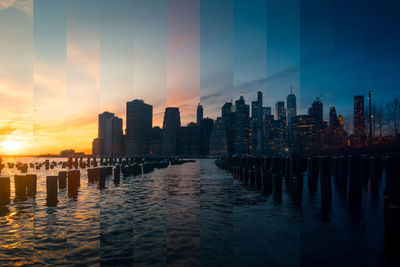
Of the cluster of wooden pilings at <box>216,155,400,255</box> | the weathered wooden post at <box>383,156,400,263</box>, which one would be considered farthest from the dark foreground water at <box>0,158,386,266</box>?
the cluster of wooden pilings at <box>216,155,400,255</box>

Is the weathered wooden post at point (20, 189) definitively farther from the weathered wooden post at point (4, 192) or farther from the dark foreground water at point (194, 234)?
the dark foreground water at point (194, 234)

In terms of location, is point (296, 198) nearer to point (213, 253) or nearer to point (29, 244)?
point (213, 253)

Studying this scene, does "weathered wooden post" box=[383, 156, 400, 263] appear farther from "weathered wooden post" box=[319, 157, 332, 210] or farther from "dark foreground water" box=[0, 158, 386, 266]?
"weathered wooden post" box=[319, 157, 332, 210]

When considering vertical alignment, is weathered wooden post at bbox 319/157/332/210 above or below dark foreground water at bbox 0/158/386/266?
above

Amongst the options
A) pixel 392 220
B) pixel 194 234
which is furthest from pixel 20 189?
pixel 392 220

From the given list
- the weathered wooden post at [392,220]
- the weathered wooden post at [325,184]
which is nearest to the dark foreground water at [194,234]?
the weathered wooden post at [392,220]

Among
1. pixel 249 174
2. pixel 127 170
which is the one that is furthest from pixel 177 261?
pixel 127 170

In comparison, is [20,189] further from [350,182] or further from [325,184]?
[350,182]

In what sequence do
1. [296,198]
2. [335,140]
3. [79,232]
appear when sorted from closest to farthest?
[79,232], [296,198], [335,140]
